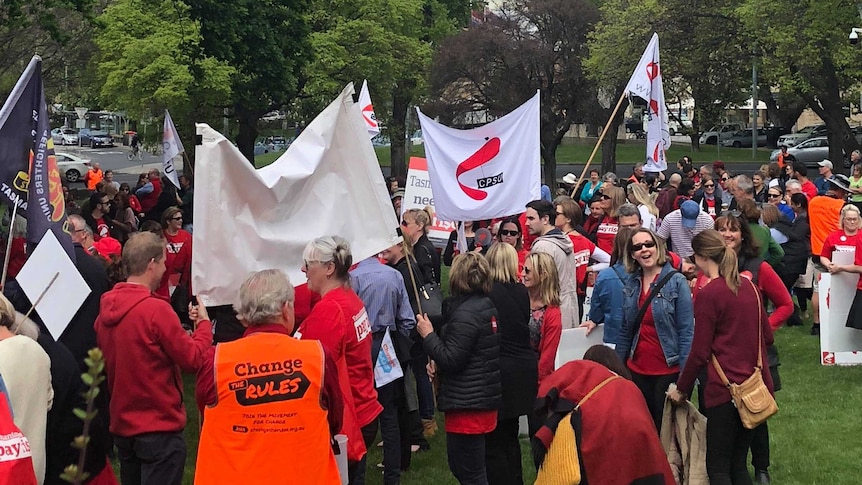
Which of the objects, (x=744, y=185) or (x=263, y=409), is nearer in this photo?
(x=263, y=409)

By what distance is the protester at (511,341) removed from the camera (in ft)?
20.5

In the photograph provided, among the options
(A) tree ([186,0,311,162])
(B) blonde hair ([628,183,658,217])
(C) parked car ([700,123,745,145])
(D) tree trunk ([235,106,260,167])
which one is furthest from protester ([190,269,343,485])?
(C) parked car ([700,123,745,145])

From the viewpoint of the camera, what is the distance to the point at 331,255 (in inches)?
214

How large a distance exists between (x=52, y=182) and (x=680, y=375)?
3.73 metres

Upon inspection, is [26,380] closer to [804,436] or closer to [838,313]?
[804,436]

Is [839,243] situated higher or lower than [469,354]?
lower

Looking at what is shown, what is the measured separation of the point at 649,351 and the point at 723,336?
0.56 m

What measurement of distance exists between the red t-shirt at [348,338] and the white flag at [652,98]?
7.18 metres

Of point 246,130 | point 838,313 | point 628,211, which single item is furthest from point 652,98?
point 246,130

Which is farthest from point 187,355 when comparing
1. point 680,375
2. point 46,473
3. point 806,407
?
point 806,407

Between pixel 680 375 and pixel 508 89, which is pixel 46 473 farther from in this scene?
pixel 508 89

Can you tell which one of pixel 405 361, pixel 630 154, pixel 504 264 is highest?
pixel 504 264

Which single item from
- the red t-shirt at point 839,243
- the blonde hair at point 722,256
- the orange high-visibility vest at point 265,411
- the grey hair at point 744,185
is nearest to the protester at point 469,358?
the blonde hair at point 722,256

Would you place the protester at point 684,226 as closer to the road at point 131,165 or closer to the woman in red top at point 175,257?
the woman in red top at point 175,257
